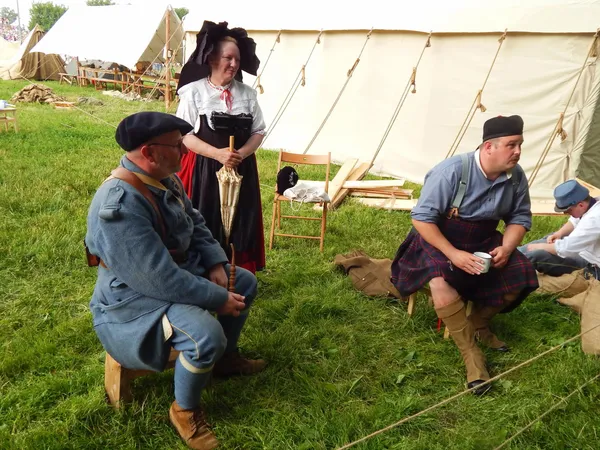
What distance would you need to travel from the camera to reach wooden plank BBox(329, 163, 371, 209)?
21.0 ft

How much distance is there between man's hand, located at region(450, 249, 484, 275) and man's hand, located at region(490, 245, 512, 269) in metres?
0.23

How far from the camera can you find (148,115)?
2.18 m

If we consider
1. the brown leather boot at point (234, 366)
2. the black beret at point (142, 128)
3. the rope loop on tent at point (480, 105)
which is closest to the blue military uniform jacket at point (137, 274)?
the black beret at point (142, 128)

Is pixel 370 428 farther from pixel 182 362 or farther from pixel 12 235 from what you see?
pixel 12 235

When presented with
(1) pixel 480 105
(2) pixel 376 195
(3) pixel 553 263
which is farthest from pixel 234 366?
(1) pixel 480 105

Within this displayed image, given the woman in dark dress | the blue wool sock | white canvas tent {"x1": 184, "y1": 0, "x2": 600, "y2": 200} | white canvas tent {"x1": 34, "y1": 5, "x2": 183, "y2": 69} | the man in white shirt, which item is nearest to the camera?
the blue wool sock

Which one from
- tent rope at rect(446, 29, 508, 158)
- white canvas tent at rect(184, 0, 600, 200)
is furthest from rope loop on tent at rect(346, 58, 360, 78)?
tent rope at rect(446, 29, 508, 158)

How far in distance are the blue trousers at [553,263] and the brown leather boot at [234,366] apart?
2.71 m

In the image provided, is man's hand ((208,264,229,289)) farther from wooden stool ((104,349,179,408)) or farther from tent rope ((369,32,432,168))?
tent rope ((369,32,432,168))

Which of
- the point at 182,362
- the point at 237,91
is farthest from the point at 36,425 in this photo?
the point at 237,91

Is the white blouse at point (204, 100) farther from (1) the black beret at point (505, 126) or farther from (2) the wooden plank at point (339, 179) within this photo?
(2) the wooden plank at point (339, 179)

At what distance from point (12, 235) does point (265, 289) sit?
245cm

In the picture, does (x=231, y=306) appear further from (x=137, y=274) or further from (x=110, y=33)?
(x=110, y=33)

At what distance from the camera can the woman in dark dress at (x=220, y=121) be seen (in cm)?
322
